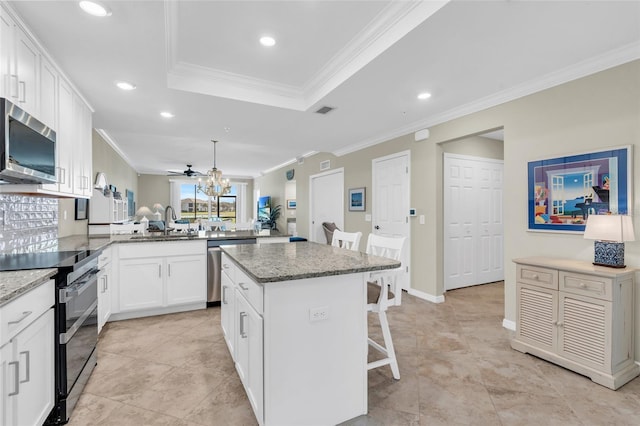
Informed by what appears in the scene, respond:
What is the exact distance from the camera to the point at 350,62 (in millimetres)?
2713

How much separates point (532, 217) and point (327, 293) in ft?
7.89

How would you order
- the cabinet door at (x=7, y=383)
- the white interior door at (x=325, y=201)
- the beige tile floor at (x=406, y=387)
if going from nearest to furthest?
the cabinet door at (x=7, y=383) → the beige tile floor at (x=406, y=387) → the white interior door at (x=325, y=201)

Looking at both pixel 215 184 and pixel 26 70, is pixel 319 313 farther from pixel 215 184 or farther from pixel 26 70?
pixel 215 184

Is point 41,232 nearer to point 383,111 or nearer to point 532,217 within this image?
point 383,111

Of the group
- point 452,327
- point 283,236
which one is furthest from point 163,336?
point 452,327

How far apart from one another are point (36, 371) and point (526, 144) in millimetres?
4004

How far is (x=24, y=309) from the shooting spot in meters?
1.37

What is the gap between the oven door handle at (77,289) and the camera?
5.59 ft

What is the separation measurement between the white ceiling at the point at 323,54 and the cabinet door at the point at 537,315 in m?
1.88

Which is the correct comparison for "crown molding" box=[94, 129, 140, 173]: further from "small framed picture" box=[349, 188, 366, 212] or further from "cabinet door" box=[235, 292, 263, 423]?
"cabinet door" box=[235, 292, 263, 423]

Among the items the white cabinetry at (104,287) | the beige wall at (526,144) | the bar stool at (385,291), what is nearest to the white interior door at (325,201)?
the beige wall at (526,144)

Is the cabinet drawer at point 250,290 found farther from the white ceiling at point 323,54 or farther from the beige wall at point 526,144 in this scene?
the beige wall at point 526,144

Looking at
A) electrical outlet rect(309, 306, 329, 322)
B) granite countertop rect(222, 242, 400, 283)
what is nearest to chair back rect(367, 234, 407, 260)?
granite countertop rect(222, 242, 400, 283)

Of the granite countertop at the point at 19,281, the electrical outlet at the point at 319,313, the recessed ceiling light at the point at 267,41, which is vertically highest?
the recessed ceiling light at the point at 267,41
